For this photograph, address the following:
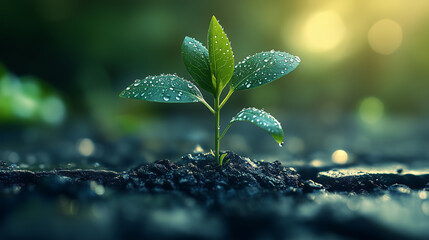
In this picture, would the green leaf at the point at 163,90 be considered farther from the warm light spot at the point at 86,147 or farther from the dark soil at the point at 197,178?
the warm light spot at the point at 86,147

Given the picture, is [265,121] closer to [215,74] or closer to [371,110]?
[215,74]

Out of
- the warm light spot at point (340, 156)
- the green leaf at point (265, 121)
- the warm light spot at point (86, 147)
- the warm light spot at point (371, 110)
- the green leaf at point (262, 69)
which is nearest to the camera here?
the green leaf at point (265, 121)

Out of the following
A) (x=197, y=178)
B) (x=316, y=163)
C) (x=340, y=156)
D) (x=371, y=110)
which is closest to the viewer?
(x=197, y=178)

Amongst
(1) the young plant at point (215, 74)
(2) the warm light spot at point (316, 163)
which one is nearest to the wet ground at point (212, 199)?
(2) the warm light spot at point (316, 163)

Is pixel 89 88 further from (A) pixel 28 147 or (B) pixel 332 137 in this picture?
(B) pixel 332 137

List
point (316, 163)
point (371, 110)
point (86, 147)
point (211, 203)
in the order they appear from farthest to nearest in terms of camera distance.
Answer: point (371, 110)
point (86, 147)
point (316, 163)
point (211, 203)

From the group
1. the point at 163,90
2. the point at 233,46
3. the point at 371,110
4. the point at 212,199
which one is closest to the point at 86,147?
the point at 163,90
